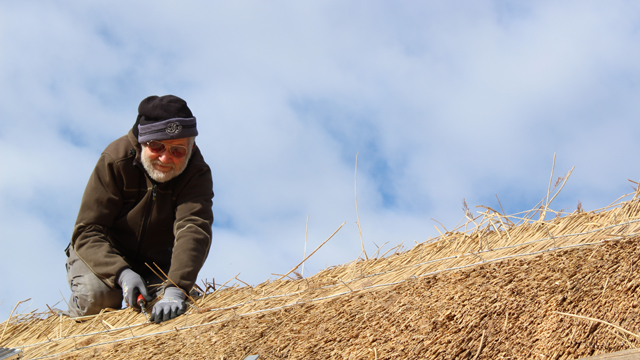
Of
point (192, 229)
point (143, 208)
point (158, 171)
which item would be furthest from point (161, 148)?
point (192, 229)

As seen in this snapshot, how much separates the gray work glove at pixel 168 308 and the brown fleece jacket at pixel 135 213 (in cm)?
34

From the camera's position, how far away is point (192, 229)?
3.57 metres

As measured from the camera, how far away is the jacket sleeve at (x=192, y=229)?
3314mm

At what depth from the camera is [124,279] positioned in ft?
10.8

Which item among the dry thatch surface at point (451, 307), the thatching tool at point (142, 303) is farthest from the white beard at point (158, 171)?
the dry thatch surface at point (451, 307)

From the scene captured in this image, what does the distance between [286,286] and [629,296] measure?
5.74 feet

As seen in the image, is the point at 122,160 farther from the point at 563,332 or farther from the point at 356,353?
the point at 563,332

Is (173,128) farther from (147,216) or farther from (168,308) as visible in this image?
(168,308)

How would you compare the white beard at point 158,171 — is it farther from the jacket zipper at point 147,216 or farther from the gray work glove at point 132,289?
the gray work glove at point 132,289

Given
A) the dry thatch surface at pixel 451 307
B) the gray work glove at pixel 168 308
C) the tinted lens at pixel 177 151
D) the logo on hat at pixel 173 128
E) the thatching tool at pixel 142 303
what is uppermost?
the logo on hat at pixel 173 128

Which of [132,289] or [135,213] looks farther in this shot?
[135,213]

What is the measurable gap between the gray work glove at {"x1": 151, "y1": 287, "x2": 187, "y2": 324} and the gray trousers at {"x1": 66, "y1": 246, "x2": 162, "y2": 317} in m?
0.35

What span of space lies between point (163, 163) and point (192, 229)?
1.70ft

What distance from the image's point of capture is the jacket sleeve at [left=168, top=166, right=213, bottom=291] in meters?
3.31
